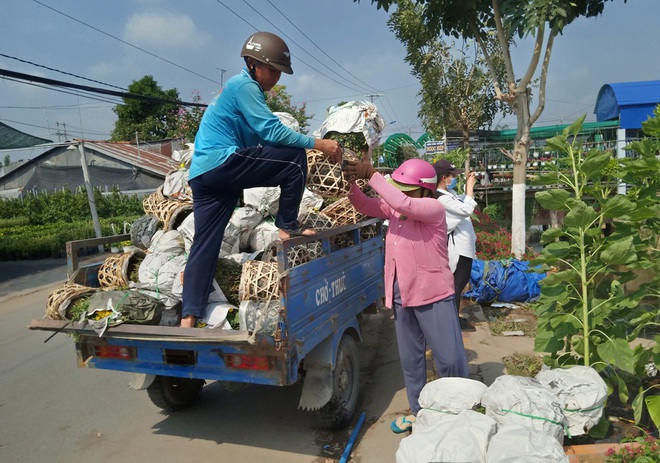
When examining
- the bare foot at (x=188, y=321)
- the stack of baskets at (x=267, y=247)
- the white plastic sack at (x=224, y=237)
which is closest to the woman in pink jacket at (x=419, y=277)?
the stack of baskets at (x=267, y=247)

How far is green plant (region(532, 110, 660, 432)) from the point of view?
3.02 meters

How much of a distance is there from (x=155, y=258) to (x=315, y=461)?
1.94 meters

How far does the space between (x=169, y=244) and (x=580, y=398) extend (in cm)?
314

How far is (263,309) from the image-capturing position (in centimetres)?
319

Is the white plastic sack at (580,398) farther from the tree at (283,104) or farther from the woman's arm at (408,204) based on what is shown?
the tree at (283,104)

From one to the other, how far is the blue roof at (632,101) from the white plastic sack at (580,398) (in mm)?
17928

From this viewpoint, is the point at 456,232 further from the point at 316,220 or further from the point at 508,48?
the point at 508,48

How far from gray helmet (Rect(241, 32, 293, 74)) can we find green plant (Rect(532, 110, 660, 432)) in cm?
187

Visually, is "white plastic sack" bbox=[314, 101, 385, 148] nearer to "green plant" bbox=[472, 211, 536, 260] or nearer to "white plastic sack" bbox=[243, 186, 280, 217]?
"white plastic sack" bbox=[243, 186, 280, 217]

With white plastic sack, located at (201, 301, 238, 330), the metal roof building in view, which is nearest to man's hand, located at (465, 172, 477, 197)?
white plastic sack, located at (201, 301, 238, 330)

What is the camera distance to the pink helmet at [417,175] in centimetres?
346

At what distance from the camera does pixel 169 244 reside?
13.6 feet

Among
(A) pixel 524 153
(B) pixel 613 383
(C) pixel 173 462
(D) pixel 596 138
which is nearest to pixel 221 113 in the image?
(C) pixel 173 462

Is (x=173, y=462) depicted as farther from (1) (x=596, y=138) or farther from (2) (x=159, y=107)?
(2) (x=159, y=107)
